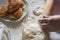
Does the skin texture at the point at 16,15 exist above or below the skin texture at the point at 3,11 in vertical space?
below

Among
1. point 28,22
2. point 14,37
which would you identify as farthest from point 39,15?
point 14,37

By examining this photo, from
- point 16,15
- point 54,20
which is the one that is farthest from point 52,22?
point 16,15

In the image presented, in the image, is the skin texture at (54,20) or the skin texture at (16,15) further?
the skin texture at (16,15)

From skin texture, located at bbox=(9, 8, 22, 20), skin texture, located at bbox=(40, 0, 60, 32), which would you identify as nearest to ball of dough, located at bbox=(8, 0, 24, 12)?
skin texture, located at bbox=(9, 8, 22, 20)

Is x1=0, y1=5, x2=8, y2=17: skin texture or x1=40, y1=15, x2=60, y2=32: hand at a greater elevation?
x1=0, y1=5, x2=8, y2=17: skin texture

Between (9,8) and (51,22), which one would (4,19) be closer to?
(9,8)

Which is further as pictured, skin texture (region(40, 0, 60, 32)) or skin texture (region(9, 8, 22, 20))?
skin texture (region(9, 8, 22, 20))

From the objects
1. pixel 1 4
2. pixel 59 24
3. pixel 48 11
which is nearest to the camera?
pixel 59 24

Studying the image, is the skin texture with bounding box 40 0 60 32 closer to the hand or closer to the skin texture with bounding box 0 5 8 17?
the hand

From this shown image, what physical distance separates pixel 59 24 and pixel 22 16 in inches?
9.8

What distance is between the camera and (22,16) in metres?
0.84

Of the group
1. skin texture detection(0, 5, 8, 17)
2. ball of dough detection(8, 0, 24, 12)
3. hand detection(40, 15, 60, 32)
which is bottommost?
hand detection(40, 15, 60, 32)

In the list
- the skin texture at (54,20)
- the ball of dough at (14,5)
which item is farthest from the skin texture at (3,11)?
the skin texture at (54,20)

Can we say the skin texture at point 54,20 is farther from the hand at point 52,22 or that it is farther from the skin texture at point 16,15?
the skin texture at point 16,15
